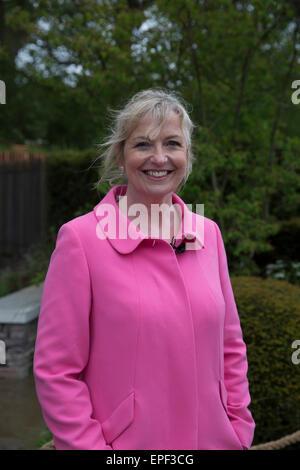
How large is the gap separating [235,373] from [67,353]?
709 mm

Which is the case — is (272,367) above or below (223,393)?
below

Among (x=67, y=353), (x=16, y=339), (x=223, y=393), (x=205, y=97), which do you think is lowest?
(x=16, y=339)

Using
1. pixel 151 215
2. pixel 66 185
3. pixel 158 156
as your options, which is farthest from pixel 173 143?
pixel 66 185

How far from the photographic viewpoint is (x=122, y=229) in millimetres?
1876

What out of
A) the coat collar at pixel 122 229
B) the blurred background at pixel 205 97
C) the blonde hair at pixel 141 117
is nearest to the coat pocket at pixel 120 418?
the coat collar at pixel 122 229

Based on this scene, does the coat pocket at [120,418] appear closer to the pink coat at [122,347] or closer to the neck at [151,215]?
the pink coat at [122,347]

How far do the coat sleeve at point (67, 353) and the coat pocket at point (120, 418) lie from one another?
34mm

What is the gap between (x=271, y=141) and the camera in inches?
247

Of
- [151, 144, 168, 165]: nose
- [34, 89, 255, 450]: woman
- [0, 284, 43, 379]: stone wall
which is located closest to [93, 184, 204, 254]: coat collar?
[34, 89, 255, 450]: woman

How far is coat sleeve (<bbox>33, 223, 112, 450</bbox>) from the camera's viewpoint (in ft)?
5.50

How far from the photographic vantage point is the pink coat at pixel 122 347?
1713 millimetres

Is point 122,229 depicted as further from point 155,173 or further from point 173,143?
point 173,143

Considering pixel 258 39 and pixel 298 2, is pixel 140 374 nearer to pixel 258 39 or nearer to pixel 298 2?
pixel 258 39

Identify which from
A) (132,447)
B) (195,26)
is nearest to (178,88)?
(195,26)
